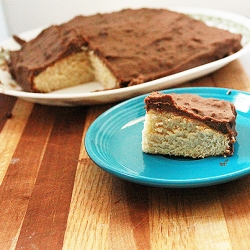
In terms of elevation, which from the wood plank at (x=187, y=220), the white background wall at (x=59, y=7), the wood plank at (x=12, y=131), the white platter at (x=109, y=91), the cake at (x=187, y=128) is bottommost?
the white background wall at (x=59, y=7)

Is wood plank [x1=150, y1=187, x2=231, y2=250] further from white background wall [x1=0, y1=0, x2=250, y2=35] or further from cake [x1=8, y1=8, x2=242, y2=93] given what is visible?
white background wall [x1=0, y1=0, x2=250, y2=35]

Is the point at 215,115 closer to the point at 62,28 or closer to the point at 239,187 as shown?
the point at 239,187

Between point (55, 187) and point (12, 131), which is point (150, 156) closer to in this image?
point (55, 187)

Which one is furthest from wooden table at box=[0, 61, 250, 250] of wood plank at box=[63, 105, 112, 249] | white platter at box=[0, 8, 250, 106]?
white platter at box=[0, 8, 250, 106]

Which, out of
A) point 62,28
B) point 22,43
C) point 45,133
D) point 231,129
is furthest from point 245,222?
point 22,43

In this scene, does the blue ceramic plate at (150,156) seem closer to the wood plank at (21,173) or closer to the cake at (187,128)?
the cake at (187,128)

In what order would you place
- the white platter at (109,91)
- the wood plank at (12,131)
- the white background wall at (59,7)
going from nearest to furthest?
1. the wood plank at (12,131)
2. the white platter at (109,91)
3. the white background wall at (59,7)

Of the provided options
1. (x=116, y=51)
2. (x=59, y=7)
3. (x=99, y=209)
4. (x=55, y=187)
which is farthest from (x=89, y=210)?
(x=59, y=7)

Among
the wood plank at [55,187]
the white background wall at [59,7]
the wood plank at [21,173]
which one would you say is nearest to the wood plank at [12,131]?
the wood plank at [21,173]
